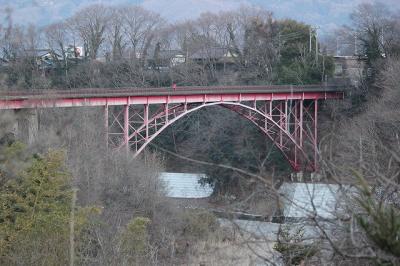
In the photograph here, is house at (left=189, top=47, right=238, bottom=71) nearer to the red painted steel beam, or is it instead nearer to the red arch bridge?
the red arch bridge

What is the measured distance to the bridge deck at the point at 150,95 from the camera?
22.2 metres

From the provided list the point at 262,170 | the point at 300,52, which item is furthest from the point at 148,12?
the point at 262,170

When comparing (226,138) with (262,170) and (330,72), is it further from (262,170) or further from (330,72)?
(262,170)

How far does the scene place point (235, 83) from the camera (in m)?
42.6

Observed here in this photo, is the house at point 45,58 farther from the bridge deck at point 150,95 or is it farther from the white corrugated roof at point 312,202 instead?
the white corrugated roof at point 312,202

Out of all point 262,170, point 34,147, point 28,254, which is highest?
point 262,170

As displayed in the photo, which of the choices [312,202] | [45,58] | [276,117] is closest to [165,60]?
[45,58]

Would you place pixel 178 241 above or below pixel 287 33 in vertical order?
below

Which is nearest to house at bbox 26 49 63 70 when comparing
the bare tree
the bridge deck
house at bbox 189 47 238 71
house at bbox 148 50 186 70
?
the bare tree

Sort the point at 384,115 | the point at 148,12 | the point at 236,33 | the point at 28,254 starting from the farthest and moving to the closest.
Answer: the point at 148,12 → the point at 236,33 → the point at 384,115 → the point at 28,254

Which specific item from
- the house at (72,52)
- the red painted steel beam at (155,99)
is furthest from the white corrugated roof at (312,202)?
the house at (72,52)

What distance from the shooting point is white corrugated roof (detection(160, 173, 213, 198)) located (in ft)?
105

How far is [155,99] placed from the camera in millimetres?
26156

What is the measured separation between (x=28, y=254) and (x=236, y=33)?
4113 centimetres
